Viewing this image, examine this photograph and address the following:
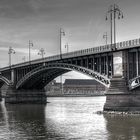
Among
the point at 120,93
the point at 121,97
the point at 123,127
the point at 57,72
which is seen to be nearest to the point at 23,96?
the point at 57,72

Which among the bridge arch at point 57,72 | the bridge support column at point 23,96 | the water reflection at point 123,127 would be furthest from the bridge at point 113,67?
the bridge support column at point 23,96

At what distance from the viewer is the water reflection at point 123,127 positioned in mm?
38250

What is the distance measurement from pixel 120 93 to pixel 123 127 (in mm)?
16685

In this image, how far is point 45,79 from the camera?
110188 mm

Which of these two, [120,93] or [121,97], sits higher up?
[120,93]

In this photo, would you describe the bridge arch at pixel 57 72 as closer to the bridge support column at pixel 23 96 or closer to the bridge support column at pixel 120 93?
the bridge support column at pixel 23 96

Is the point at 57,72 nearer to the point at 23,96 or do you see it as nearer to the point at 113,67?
the point at 23,96

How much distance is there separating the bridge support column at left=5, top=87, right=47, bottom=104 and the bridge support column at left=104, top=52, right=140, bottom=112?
51.0 metres

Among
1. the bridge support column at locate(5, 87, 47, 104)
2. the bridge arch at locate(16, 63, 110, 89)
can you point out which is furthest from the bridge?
the bridge support column at locate(5, 87, 47, 104)

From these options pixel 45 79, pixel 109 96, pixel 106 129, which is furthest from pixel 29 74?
pixel 106 129

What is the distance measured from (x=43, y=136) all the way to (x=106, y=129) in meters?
8.27

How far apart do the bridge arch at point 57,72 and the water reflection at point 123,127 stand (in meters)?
12.0

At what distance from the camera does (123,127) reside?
148ft

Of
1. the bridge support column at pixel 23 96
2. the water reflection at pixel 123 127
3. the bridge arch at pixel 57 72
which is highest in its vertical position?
the bridge arch at pixel 57 72
